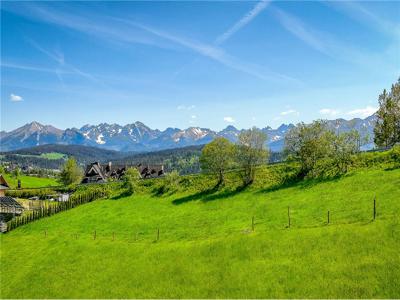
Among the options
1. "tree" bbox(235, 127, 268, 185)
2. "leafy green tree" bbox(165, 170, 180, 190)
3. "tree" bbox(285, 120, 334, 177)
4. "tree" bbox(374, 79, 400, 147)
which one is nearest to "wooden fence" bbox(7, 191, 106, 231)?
"leafy green tree" bbox(165, 170, 180, 190)

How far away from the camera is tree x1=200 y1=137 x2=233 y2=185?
7744cm

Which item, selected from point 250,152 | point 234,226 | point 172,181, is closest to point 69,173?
point 172,181

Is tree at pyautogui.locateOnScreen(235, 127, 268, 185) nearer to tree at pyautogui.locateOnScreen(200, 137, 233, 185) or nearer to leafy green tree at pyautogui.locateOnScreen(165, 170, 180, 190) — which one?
tree at pyautogui.locateOnScreen(200, 137, 233, 185)

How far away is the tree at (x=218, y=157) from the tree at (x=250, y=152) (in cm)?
232

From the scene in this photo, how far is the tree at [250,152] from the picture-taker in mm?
73375

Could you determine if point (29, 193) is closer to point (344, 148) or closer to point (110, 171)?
point (110, 171)

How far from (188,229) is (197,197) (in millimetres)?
22505

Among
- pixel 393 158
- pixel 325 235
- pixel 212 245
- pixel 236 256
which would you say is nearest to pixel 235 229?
pixel 212 245

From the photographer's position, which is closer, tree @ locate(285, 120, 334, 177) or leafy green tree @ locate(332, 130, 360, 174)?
leafy green tree @ locate(332, 130, 360, 174)

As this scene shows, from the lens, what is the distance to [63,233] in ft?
195

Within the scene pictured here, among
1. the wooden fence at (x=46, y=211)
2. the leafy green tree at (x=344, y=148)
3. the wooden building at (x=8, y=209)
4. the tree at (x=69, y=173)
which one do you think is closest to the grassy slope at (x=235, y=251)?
the leafy green tree at (x=344, y=148)

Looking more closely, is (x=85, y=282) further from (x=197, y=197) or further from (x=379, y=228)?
(x=197, y=197)

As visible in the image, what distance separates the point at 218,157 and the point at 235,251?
4413 cm

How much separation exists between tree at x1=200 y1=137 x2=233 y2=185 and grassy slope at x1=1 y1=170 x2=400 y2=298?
14406 millimetres
